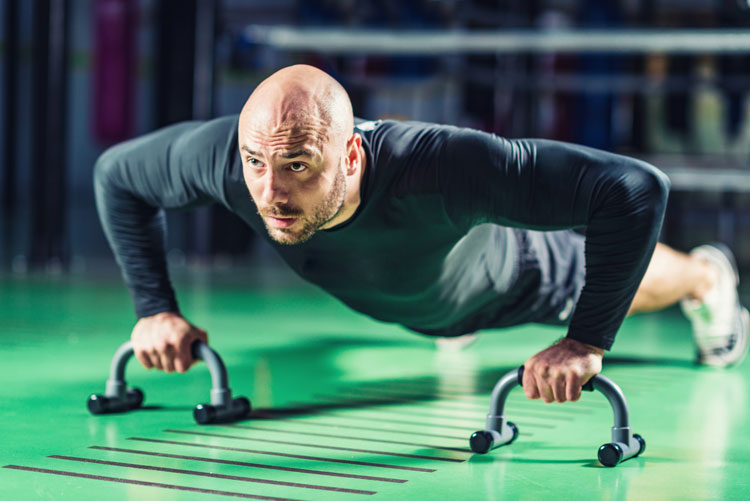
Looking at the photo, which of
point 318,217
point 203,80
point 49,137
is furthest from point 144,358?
point 203,80

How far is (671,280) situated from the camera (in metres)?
2.71

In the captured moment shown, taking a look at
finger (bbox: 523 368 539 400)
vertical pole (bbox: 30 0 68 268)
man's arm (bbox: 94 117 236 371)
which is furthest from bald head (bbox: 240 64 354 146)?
vertical pole (bbox: 30 0 68 268)

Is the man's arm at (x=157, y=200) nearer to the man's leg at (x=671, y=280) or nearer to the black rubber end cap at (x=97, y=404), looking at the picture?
the black rubber end cap at (x=97, y=404)

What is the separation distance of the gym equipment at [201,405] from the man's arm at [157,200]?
46mm

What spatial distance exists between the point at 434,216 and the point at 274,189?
1.25 feet

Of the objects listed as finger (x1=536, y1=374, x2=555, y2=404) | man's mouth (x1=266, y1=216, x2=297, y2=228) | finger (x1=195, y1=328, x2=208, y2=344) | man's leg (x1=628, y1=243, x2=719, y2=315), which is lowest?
finger (x1=536, y1=374, x2=555, y2=404)

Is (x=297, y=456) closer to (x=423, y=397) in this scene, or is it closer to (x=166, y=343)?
(x=166, y=343)

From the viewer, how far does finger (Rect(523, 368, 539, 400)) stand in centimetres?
174

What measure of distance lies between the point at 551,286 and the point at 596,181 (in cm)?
72

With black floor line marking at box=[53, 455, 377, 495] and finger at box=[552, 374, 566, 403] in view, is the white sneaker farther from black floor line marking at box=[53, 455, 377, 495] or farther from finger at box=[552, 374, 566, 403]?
black floor line marking at box=[53, 455, 377, 495]

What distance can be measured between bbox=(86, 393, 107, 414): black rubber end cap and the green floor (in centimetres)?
3

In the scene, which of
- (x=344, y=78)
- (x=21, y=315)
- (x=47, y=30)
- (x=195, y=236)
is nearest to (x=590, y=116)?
(x=344, y=78)

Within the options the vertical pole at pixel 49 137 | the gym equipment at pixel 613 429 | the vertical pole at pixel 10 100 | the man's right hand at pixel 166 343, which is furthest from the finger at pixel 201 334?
the vertical pole at pixel 10 100

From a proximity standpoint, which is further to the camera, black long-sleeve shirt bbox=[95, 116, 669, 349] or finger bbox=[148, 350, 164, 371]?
finger bbox=[148, 350, 164, 371]
